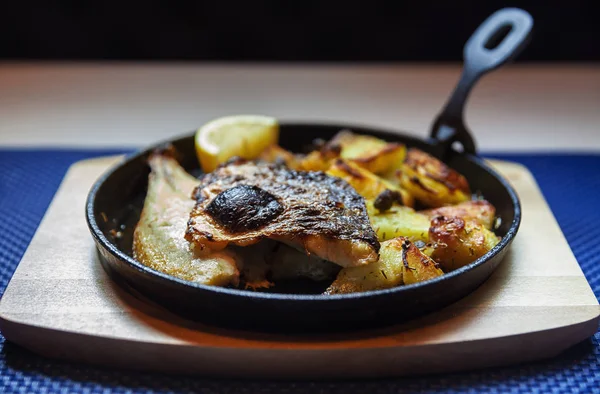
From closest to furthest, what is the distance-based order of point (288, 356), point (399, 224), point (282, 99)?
1. point (288, 356)
2. point (399, 224)
3. point (282, 99)

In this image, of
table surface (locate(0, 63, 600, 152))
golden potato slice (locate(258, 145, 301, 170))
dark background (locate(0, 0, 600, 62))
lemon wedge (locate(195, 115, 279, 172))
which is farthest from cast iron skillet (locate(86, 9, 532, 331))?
dark background (locate(0, 0, 600, 62))

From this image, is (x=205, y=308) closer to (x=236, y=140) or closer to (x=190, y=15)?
(x=236, y=140)

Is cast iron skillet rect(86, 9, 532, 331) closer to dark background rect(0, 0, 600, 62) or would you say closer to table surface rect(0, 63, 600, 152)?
table surface rect(0, 63, 600, 152)

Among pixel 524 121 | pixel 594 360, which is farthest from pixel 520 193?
pixel 524 121

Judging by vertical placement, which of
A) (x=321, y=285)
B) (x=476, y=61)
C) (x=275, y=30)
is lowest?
(x=275, y=30)

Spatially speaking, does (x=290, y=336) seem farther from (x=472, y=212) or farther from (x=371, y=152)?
(x=371, y=152)

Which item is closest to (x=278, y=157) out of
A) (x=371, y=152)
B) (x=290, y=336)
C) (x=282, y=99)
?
(x=371, y=152)
